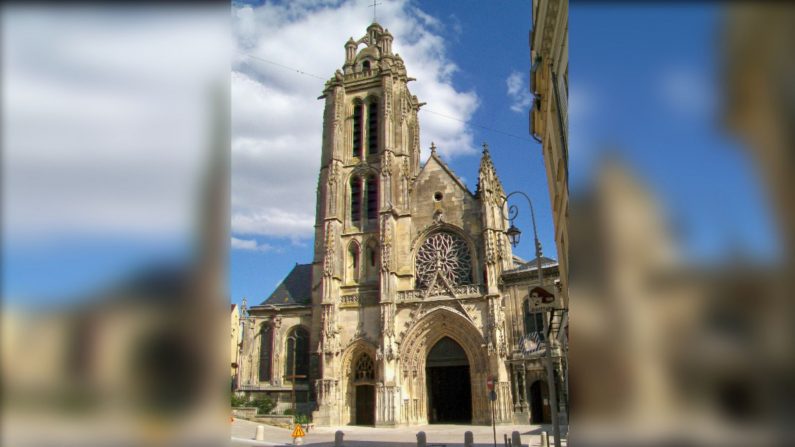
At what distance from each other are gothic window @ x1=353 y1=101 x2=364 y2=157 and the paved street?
19538mm

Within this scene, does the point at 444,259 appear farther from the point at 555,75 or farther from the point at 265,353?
the point at 555,75

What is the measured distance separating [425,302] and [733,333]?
33515 mm

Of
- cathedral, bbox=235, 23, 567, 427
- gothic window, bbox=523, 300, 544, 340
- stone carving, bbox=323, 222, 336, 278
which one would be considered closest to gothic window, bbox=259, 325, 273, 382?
cathedral, bbox=235, 23, 567, 427

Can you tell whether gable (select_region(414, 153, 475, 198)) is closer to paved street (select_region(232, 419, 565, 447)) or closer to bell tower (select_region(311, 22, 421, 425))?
bell tower (select_region(311, 22, 421, 425))

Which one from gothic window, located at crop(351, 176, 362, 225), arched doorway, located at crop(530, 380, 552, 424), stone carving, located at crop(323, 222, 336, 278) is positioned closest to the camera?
arched doorway, located at crop(530, 380, 552, 424)

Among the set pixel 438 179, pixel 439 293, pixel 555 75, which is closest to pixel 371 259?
pixel 439 293

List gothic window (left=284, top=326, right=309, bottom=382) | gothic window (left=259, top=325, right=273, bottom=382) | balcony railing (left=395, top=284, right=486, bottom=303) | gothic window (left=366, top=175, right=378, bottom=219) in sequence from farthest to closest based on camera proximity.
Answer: gothic window (left=366, top=175, right=378, bottom=219)
gothic window (left=259, top=325, right=273, bottom=382)
gothic window (left=284, top=326, right=309, bottom=382)
balcony railing (left=395, top=284, right=486, bottom=303)

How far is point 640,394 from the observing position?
0.75m

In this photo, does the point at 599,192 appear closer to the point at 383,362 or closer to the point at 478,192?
the point at 383,362

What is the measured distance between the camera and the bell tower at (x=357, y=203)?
34.1 m

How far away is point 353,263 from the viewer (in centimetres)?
3775

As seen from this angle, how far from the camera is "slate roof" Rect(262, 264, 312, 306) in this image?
129 ft

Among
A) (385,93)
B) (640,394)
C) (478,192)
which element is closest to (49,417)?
(640,394)

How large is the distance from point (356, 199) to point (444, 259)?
26.7 ft
